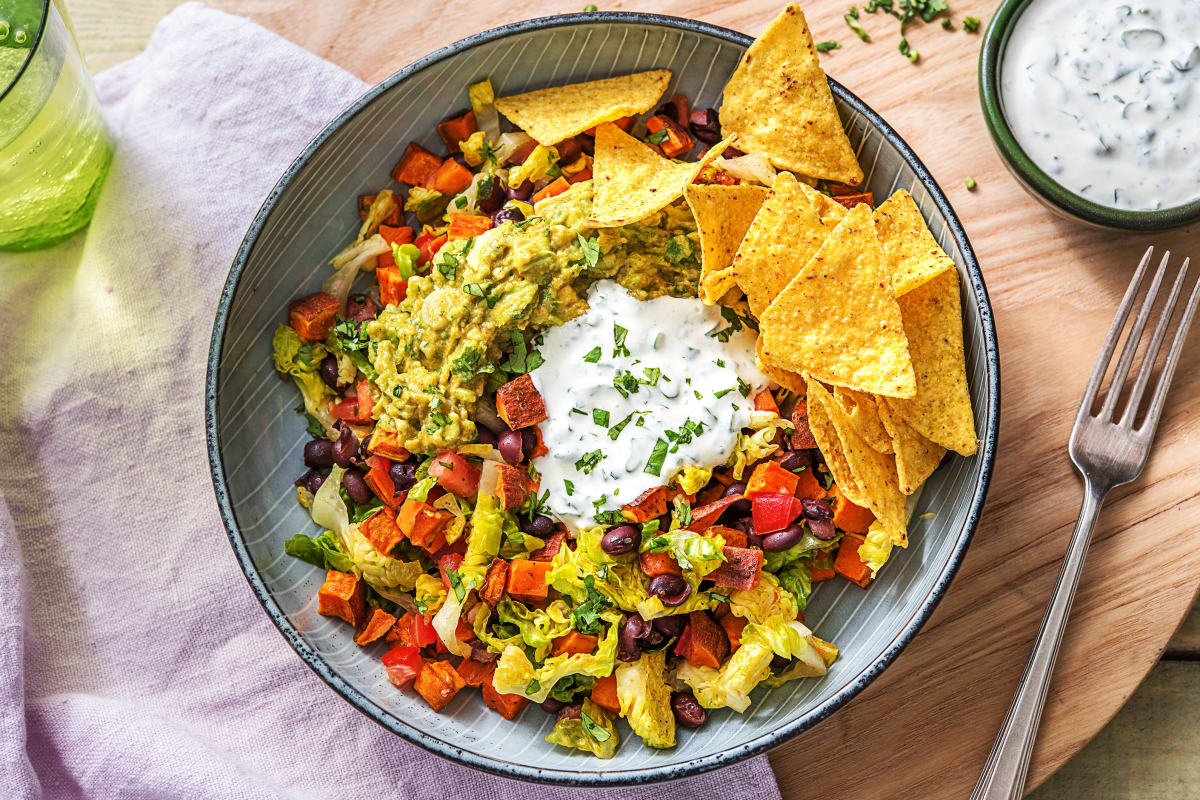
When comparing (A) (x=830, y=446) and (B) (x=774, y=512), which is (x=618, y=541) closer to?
(B) (x=774, y=512)

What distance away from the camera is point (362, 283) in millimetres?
3549

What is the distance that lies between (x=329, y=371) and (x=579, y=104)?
3.90ft

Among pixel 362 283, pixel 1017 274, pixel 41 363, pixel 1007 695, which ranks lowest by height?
pixel 1007 695

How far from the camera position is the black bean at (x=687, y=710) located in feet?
10.3

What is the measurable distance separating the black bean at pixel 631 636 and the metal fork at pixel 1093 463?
1.19 meters

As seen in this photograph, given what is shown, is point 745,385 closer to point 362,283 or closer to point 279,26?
point 362,283

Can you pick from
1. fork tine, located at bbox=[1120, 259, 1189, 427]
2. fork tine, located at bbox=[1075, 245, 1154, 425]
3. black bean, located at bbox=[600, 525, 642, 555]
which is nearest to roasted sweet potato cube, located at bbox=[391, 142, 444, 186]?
black bean, located at bbox=[600, 525, 642, 555]

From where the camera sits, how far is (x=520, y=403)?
312 cm

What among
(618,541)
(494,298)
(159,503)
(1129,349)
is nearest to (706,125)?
(494,298)

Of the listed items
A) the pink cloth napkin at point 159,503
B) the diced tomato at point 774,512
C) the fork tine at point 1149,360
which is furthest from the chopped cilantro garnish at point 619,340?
the fork tine at point 1149,360

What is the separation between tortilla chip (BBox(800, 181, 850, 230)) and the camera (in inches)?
126

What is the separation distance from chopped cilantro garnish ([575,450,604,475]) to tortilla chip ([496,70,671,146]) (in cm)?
100

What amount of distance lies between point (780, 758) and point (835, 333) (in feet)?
4.53

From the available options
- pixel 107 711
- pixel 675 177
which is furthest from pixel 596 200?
pixel 107 711
